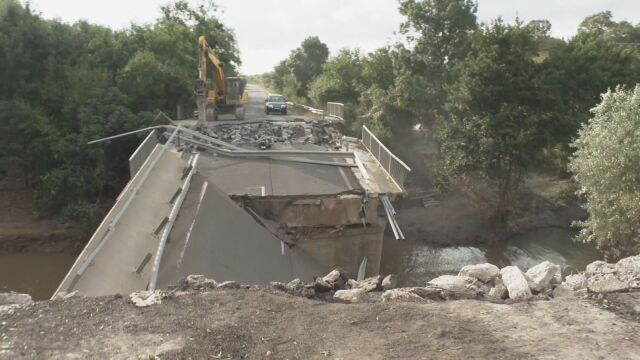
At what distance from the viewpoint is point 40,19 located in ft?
74.5

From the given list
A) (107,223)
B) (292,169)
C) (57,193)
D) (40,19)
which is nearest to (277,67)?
(40,19)

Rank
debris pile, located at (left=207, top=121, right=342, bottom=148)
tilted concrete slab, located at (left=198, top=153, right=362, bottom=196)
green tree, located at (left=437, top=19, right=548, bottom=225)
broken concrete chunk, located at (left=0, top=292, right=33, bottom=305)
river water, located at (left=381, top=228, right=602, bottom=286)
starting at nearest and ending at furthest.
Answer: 1. broken concrete chunk, located at (left=0, top=292, right=33, bottom=305)
2. tilted concrete slab, located at (left=198, top=153, right=362, bottom=196)
3. green tree, located at (left=437, top=19, right=548, bottom=225)
4. river water, located at (left=381, top=228, right=602, bottom=286)
5. debris pile, located at (left=207, top=121, right=342, bottom=148)

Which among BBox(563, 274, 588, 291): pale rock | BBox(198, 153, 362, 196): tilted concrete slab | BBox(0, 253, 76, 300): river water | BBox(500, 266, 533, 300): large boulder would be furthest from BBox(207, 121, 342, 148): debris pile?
BBox(563, 274, 588, 291): pale rock

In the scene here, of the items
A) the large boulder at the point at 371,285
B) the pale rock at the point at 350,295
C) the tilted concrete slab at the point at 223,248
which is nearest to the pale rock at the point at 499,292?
the large boulder at the point at 371,285

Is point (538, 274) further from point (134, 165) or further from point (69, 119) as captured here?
point (69, 119)

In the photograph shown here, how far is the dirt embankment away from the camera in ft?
15.2

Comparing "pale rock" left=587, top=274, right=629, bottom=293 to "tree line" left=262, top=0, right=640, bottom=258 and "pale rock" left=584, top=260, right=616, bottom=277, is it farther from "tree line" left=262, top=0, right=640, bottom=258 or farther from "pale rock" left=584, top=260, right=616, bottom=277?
"tree line" left=262, top=0, right=640, bottom=258

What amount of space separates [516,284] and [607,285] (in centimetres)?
123

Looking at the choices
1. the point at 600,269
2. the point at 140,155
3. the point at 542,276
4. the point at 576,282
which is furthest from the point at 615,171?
the point at 140,155

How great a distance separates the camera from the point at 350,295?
6137mm

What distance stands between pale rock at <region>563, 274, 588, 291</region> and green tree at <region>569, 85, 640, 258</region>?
5.99 meters

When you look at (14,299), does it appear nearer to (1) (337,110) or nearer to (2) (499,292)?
(2) (499,292)

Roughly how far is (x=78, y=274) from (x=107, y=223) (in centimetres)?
185

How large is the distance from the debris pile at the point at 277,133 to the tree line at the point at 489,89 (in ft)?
15.2
